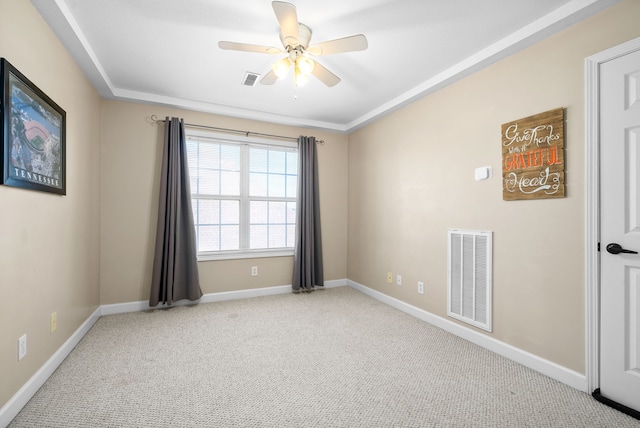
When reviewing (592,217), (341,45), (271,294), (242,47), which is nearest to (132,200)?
(271,294)

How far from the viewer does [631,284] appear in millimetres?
1762

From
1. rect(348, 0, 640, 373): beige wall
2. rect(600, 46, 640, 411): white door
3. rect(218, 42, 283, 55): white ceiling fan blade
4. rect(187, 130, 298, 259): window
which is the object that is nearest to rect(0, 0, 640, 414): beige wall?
rect(348, 0, 640, 373): beige wall

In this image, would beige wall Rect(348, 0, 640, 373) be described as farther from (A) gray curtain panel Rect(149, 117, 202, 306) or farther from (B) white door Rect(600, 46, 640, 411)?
(A) gray curtain panel Rect(149, 117, 202, 306)

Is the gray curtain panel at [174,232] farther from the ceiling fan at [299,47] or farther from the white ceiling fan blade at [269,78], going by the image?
the ceiling fan at [299,47]

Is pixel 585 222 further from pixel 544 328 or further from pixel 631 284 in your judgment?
pixel 544 328

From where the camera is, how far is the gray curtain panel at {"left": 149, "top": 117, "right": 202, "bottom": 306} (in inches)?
137

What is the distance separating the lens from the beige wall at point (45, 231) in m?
1.65

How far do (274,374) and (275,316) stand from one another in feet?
3.98

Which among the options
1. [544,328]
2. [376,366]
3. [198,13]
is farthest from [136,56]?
[544,328]

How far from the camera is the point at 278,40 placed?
240 cm

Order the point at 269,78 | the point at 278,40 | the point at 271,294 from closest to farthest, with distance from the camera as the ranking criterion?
1. the point at 278,40
2. the point at 269,78
3. the point at 271,294

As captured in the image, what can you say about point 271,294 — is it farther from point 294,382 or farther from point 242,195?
point 294,382

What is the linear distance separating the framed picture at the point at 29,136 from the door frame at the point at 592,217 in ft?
11.3

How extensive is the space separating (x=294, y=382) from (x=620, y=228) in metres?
2.29
